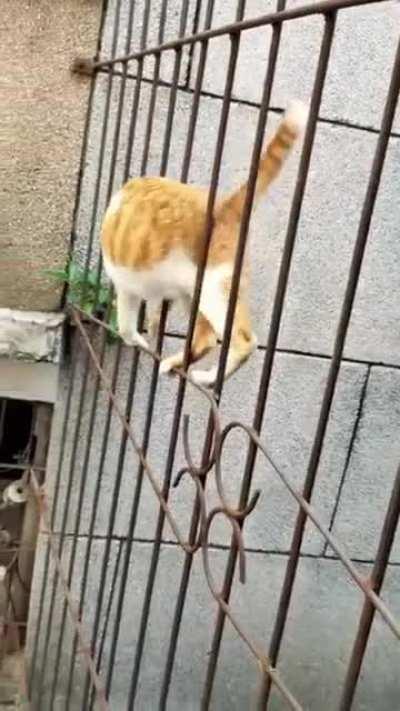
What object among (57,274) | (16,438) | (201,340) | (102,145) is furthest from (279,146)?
(16,438)

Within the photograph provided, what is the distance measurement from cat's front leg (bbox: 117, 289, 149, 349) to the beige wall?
1.97ft

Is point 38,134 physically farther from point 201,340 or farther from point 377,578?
point 377,578

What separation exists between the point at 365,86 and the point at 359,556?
1.16 meters

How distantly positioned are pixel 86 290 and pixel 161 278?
688 mm

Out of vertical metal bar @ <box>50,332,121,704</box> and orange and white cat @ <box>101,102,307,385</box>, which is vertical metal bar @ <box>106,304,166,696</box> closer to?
orange and white cat @ <box>101,102,307,385</box>

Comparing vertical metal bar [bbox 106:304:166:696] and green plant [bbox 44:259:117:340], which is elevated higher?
green plant [bbox 44:259:117:340]

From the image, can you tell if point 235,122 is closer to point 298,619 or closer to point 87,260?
point 87,260

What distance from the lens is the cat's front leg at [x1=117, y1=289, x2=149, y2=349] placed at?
1404mm

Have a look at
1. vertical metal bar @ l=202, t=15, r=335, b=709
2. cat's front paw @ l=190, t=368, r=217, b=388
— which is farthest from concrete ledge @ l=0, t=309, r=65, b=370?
vertical metal bar @ l=202, t=15, r=335, b=709

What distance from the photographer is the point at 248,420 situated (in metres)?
2.20

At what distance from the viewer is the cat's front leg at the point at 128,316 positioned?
55.3 inches

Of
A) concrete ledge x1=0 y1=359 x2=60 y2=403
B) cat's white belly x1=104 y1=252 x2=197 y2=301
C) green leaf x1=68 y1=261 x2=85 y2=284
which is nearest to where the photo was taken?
cat's white belly x1=104 y1=252 x2=197 y2=301

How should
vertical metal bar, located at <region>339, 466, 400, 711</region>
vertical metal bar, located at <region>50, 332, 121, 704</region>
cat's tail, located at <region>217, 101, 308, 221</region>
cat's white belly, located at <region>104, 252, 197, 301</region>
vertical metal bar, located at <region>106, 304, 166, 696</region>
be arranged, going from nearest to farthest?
vertical metal bar, located at <region>339, 466, 400, 711</region> < cat's tail, located at <region>217, 101, 308, 221</region> < cat's white belly, located at <region>104, 252, 197, 301</region> < vertical metal bar, located at <region>106, 304, 166, 696</region> < vertical metal bar, located at <region>50, 332, 121, 704</region>

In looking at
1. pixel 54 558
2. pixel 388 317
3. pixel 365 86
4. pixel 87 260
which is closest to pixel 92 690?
pixel 54 558
